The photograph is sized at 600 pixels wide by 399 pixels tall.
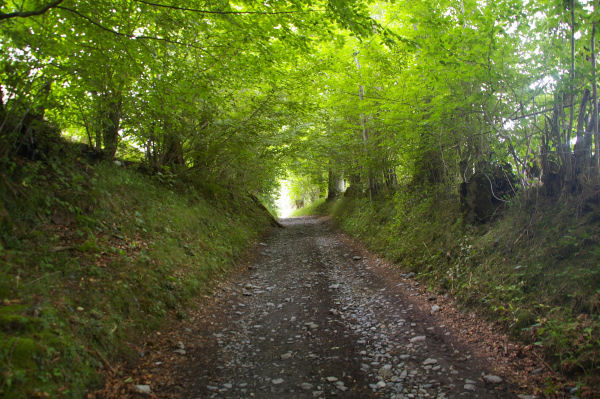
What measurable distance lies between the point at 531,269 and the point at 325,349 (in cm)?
340

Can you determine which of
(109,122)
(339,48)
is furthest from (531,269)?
(109,122)

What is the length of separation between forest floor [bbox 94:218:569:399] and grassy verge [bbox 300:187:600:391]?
28 centimetres

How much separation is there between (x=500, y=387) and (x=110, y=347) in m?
4.49

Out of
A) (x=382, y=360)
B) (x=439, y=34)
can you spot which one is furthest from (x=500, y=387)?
(x=439, y=34)

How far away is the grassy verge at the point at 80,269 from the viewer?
10.8ft

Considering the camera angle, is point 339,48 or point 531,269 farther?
point 339,48

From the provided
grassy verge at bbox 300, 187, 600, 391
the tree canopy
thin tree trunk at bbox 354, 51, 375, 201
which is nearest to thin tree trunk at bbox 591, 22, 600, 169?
the tree canopy

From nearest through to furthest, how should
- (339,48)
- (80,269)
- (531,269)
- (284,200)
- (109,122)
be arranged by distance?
(80,269)
(531,269)
(339,48)
(109,122)
(284,200)

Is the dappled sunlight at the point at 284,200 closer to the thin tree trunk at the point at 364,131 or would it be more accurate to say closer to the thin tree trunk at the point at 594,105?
the thin tree trunk at the point at 364,131

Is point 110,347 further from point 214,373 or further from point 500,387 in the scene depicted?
point 500,387

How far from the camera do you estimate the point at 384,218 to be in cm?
1288

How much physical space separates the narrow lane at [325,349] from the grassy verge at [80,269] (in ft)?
3.17

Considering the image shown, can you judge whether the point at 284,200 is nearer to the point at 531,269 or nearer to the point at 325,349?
the point at 531,269

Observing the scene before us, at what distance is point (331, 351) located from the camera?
4762 mm
